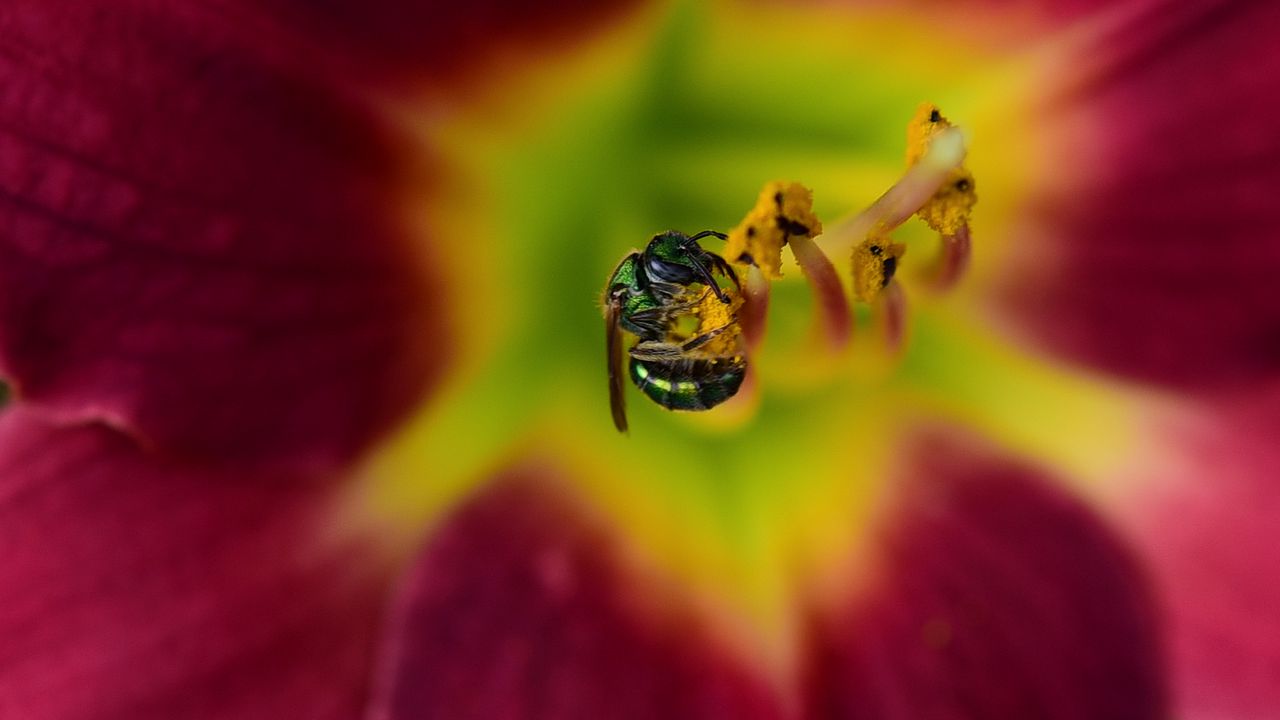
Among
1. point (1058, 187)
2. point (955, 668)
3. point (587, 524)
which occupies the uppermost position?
point (1058, 187)

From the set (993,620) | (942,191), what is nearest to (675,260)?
(942,191)

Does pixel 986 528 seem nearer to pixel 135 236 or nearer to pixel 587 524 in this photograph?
pixel 587 524

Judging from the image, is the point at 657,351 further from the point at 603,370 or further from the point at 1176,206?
the point at 1176,206

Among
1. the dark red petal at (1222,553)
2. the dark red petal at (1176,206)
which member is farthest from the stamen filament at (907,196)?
the dark red petal at (1222,553)

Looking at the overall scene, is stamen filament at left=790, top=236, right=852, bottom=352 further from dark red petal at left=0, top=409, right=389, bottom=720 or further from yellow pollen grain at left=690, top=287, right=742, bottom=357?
dark red petal at left=0, top=409, right=389, bottom=720

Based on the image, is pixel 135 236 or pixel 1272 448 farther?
pixel 1272 448

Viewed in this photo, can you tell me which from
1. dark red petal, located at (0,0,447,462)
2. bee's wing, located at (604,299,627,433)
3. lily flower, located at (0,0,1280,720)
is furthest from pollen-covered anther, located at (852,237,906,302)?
dark red petal, located at (0,0,447,462)

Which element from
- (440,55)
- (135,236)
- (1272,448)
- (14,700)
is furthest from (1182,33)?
(14,700)
